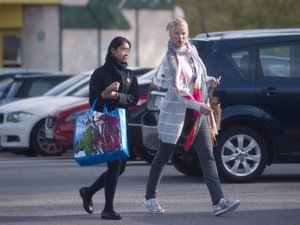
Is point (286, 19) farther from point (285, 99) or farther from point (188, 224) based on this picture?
point (188, 224)

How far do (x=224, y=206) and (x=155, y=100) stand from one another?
2985 mm

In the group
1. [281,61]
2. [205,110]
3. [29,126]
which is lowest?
[29,126]

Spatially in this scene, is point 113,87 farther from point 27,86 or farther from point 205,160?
point 27,86

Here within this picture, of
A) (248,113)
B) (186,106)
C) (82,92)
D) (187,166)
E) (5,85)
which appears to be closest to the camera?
(186,106)

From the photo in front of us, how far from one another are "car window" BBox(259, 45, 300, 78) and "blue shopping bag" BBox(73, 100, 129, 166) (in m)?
3.44

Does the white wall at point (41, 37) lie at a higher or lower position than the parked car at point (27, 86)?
higher

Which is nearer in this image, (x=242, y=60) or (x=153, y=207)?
(x=153, y=207)

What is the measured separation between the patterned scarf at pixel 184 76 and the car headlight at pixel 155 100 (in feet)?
7.74

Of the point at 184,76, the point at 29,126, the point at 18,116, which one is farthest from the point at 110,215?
the point at 18,116

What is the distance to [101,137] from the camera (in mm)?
10055

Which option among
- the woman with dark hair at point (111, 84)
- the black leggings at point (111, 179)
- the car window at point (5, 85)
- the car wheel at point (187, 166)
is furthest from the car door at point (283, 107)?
the car window at point (5, 85)

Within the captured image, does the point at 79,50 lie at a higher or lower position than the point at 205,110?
higher

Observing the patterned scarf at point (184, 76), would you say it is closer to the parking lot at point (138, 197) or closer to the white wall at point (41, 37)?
the parking lot at point (138, 197)

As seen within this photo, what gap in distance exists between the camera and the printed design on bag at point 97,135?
10.0 m
